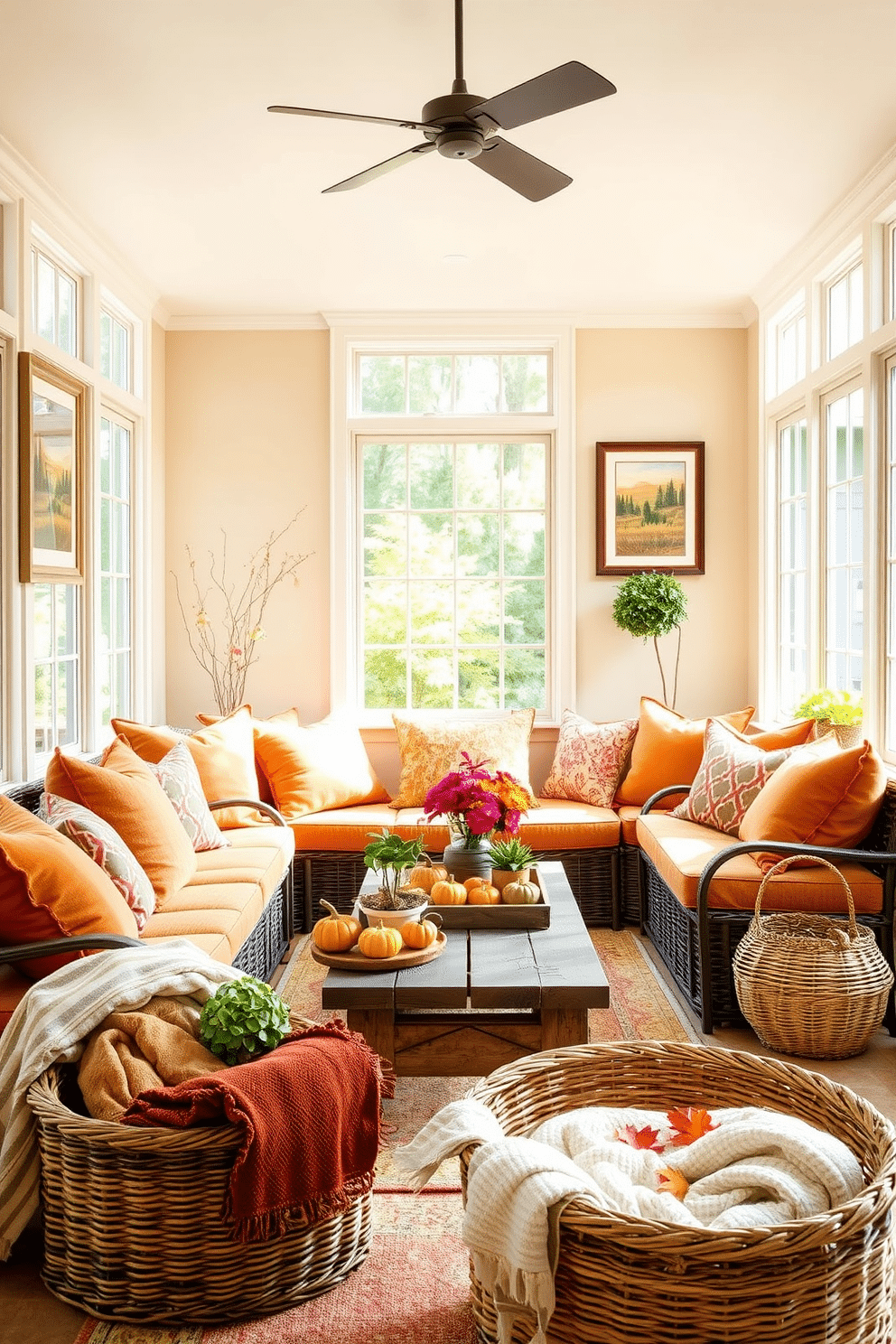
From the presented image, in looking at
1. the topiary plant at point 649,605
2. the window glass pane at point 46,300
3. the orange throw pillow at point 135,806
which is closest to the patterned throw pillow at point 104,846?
the orange throw pillow at point 135,806

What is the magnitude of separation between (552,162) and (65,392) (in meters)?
2.05

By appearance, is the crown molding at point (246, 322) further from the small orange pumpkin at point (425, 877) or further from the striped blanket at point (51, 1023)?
the striped blanket at point (51, 1023)

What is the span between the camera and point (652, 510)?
5609mm

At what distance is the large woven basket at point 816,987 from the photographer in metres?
3.19

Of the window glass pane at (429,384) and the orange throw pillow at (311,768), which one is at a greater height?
the window glass pane at (429,384)

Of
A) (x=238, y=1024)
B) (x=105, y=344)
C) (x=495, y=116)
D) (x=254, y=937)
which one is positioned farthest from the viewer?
(x=105, y=344)

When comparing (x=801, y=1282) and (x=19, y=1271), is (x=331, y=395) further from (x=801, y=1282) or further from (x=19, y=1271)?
(x=801, y=1282)

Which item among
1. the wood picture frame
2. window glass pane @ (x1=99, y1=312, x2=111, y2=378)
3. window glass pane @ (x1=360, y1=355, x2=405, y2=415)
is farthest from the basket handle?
window glass pane @ (x1=99, y1=312, x2=111, y2=378)

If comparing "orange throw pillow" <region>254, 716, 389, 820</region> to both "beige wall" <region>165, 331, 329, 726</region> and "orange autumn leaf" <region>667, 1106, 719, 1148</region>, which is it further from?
"orange autumn leaf" <region>667, 1106, 719, 1148</region>

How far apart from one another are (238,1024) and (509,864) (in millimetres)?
1380

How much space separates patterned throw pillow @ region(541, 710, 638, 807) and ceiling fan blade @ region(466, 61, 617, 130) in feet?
10.3

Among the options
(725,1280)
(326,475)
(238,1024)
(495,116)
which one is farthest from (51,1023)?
(326,475)

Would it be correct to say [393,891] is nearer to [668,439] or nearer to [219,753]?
[219,753]

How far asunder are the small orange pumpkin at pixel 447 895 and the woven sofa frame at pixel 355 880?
1377 millimetres
